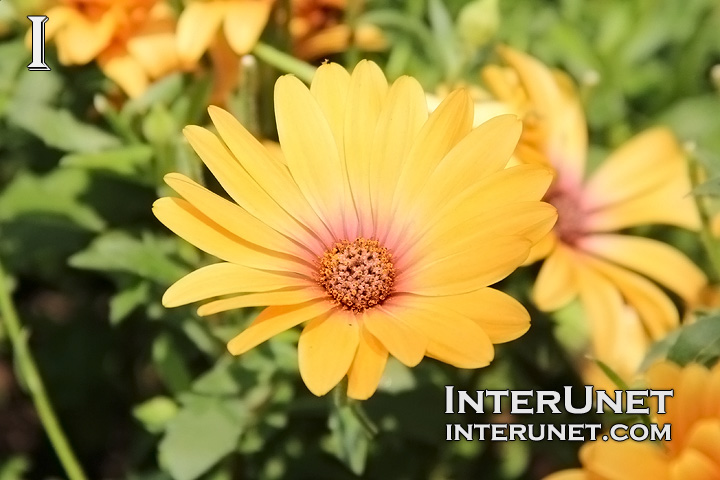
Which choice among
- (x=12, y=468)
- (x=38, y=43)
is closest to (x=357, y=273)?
(x=38, y=43)

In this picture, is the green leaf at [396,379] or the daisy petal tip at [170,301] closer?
the daisy petal tip at [170,301]

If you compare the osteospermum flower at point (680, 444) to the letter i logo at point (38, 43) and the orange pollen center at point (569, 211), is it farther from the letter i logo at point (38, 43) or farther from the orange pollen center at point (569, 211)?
the letter i logo at point (38, 43)

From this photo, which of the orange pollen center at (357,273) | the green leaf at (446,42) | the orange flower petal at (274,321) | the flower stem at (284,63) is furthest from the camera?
the green leaf at (446,42)

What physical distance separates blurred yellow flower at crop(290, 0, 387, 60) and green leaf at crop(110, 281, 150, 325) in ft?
1.13

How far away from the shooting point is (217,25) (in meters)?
0.97

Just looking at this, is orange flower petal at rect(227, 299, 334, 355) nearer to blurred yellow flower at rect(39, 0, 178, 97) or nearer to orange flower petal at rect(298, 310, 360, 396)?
orange flower petal at rect(298, 310, 360, 396)

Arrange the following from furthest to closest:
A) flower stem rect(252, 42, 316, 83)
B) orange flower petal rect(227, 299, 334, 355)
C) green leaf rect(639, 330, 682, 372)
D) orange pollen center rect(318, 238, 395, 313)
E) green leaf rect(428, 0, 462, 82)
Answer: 1. green leaf rect(428, 0, 462, 82)
2. flower stem rect(252, 42, 316, 83)
3. green leaf rect(639, 330, 682, 372)
4. orange pollen center rect(318, 238, 395, 313)
5. orange flower petal rect(227, 299, 334, 355)

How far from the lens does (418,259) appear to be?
72cm

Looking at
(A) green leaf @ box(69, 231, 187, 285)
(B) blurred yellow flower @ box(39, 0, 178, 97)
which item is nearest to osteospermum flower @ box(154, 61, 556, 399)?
(A) green leaf @ box(69, 231, 187, 285)

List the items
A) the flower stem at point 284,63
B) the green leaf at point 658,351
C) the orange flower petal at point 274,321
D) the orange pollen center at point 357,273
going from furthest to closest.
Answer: the flower stem at point 284,63
the green leaf at point 658,351
the orange pollen center at point 357,273
the orange flower petal at point 274,321

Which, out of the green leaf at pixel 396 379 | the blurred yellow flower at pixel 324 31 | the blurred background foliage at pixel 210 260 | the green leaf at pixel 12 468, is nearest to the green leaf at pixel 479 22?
the blurred background foliage at pixel 210 260

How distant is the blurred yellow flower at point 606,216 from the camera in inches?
35.7

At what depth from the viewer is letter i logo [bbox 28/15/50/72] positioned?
974 mm

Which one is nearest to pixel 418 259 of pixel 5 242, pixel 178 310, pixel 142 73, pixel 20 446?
pixel 178 310
